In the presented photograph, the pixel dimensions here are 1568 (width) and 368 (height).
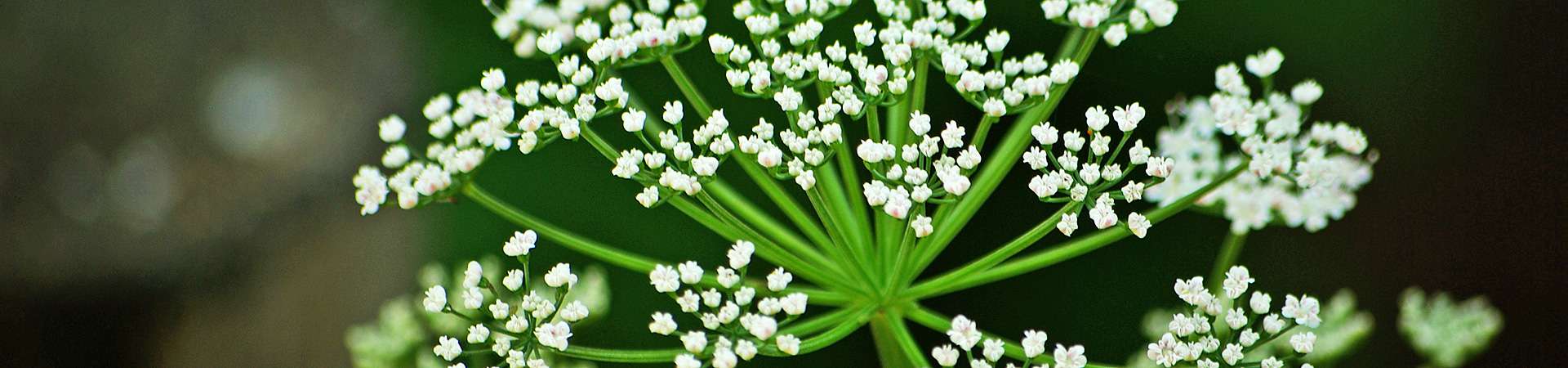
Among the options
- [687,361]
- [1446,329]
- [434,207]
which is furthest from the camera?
→ [434,207]

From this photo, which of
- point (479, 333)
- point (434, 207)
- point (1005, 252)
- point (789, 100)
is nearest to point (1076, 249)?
point (1005, 252)

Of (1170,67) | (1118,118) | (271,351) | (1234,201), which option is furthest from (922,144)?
(271,351)

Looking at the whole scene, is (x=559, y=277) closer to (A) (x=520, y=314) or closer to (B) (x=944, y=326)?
(A) (x=520, y=314)

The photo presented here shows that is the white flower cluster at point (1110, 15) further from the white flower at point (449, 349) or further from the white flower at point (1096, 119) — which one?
the white flower at point (449, 349)

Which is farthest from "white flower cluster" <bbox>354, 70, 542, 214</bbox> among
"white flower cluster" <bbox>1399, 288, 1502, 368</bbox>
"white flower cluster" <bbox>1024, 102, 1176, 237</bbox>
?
"white flower cluster" <bbox>1399, 288, 1502, 368</bbox>

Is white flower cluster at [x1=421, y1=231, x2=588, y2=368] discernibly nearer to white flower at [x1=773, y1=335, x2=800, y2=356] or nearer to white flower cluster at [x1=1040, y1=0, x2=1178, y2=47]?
white flower at [x1=773, y1=335, x2=800, y2=356]

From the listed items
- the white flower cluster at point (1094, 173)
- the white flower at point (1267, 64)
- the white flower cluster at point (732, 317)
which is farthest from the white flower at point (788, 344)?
the white flower at point (1267, 64)
